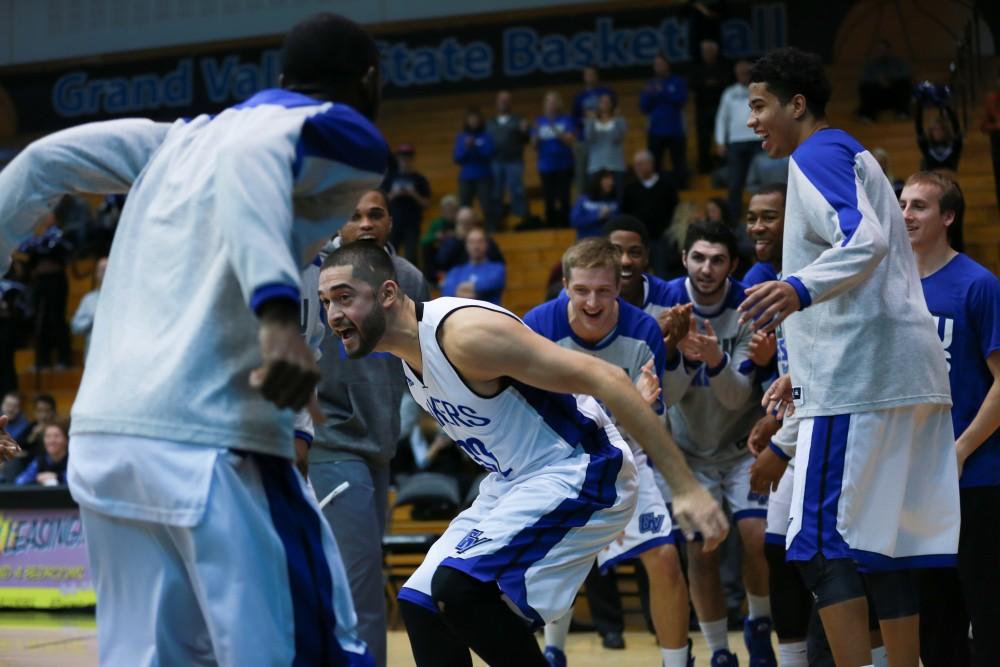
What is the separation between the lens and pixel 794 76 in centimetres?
473

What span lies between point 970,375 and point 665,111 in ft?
38.0

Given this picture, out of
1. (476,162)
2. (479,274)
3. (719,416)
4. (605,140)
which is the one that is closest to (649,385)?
(719,416)

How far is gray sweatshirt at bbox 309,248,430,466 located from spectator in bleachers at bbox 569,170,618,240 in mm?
9000

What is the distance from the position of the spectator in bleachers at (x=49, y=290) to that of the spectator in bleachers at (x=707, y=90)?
874 cm

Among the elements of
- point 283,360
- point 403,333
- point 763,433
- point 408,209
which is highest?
point 408,209

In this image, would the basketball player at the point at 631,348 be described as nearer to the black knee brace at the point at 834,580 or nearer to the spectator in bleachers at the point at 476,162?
the black knee brace at the point at 834,580

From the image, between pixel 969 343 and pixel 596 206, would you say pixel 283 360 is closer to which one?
pixel 969 343

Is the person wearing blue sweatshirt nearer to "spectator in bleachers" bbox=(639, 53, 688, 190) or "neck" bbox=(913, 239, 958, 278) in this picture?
"spectator in bleachers" bbox=(639, 53, 688, 190)

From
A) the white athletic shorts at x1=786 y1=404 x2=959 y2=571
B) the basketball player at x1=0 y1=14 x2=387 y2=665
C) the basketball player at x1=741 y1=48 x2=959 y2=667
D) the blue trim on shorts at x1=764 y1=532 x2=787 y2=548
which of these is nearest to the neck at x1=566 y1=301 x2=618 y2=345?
the blue trim on shorts at x1=764 y1=532 x2=787 y2=548

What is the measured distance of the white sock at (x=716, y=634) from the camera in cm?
658

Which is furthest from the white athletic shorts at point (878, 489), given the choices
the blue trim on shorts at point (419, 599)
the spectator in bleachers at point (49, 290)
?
the spectator in bleachers at point (49, 290)

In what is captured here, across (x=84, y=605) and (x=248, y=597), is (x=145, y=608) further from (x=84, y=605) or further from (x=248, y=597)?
(x=84, y=605)

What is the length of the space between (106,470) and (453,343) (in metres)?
1.68

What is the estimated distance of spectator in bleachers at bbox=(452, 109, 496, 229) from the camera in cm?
1692
